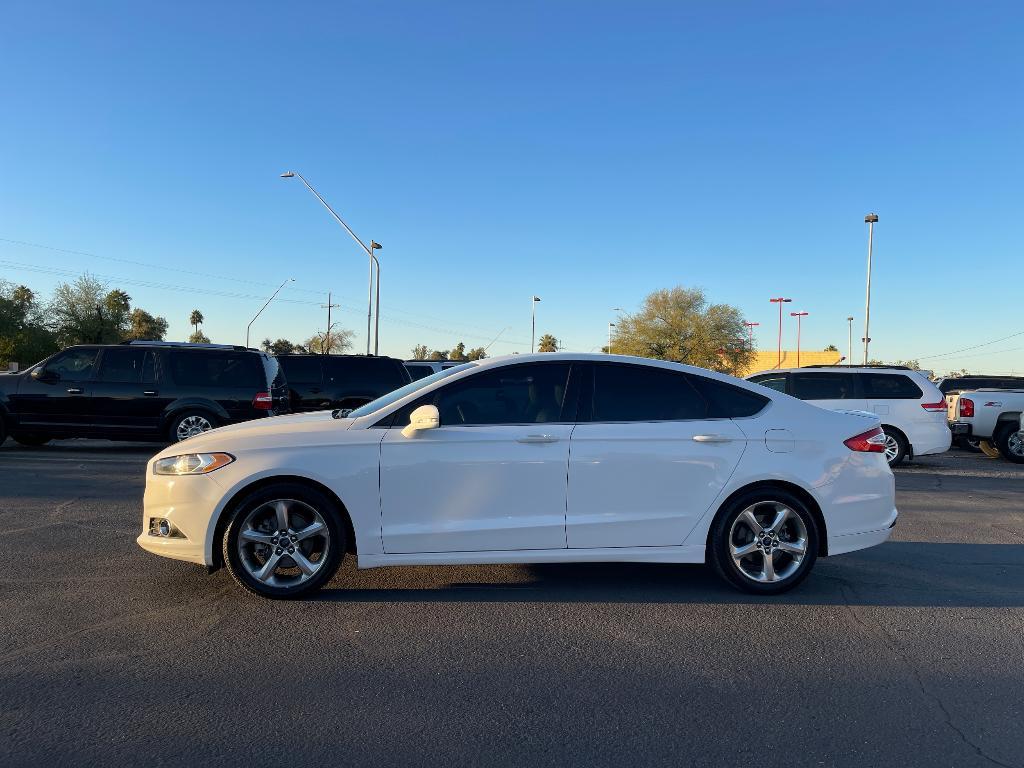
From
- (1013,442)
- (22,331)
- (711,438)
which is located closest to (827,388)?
(1013,442)

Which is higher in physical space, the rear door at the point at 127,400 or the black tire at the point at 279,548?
the rear door at the point at 127,400

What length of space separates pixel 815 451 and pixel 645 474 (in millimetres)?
1262

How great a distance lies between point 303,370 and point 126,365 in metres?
3.61

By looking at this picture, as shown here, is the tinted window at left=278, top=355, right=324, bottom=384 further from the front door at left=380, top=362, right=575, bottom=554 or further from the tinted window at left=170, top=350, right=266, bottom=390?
the front door at left=380, top=362, right=575, bottom=554

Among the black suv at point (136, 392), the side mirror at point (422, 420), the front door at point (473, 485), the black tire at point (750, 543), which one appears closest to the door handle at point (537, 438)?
the front door at point (473, 485)

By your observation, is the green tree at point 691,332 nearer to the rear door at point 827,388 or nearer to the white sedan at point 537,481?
the rear door at point 827,388

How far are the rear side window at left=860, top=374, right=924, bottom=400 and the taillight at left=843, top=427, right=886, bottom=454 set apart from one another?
8.50 meters

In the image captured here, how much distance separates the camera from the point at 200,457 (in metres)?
4.84

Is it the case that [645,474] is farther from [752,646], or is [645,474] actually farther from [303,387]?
[303,387]

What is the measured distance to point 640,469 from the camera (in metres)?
4.98

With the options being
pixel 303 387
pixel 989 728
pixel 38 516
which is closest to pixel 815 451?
pixel 989 728

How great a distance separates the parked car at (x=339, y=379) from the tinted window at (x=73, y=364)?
3.70 m

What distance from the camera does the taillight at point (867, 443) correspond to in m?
5.24

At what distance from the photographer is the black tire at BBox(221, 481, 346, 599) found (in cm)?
479
